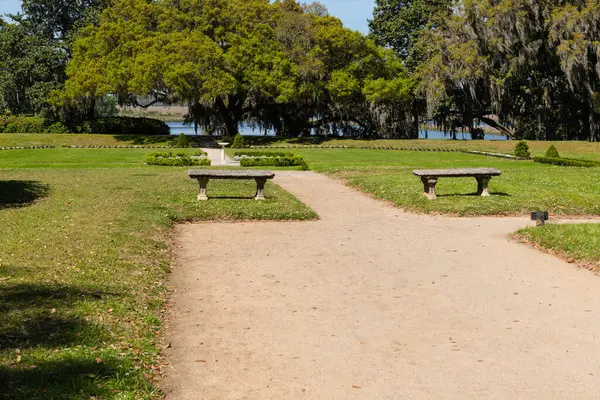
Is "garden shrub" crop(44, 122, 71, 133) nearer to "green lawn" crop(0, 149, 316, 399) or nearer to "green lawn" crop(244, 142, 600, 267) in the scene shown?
"green lawn" crop(244, 142, 600, 267)

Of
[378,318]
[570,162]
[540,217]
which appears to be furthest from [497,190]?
[570,162]

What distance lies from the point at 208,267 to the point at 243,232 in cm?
290

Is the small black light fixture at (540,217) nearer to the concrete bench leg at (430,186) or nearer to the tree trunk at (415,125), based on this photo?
the concrete bench leg at (430,186)

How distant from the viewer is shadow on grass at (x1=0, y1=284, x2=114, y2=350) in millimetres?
5910

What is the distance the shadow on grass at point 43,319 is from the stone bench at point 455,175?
1035cm

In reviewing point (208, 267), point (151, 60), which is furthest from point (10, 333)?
point (151, 60)

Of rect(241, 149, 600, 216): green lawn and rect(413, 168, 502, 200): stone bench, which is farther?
rect(413, 168, 502, 200): stone bench

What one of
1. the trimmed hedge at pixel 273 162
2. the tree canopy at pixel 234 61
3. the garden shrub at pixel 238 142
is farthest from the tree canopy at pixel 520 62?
the trimmed hedge at pixel 273 162

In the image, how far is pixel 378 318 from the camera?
7.30m

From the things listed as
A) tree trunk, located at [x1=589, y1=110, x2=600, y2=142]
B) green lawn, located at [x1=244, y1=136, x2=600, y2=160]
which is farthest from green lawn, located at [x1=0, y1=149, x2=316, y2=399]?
tree trunk, located at [x1=589, y1=110, x2=600, y2=142]

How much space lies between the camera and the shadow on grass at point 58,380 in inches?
187

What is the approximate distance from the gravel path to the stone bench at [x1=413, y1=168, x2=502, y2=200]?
12.6 ft

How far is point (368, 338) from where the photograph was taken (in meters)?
6.63

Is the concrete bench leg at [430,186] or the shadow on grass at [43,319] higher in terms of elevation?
the concrete bench leg at [430,186]
